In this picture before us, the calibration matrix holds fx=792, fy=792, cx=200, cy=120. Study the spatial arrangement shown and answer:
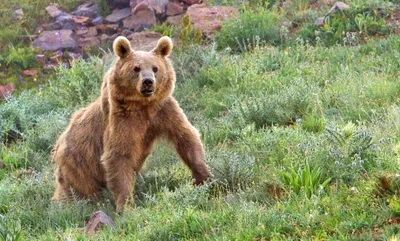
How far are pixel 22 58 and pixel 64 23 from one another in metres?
1.26

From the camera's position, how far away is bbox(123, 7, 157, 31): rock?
43.2 ft

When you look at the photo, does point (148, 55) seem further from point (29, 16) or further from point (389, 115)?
point (29, 16)

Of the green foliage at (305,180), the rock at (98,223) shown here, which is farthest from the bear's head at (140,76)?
the green foliage at (305,180)

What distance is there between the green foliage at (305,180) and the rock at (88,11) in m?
8.92

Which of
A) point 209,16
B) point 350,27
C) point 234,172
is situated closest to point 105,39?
point 209,16

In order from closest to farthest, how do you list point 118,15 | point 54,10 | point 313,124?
point 313,124
point 118,15
point 54,10

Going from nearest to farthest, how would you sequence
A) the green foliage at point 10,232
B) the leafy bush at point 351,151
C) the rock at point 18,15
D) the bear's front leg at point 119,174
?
1. the green foliage at point 10,232
2. the leafy bush at point 351,151
3. the bear's front leg at point 119,174
4. the rock at point 18,15

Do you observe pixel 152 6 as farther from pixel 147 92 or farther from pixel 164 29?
pixel 147 92

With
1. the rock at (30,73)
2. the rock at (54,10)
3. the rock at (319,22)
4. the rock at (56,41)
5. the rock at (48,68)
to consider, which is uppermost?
the rock at (319,22)

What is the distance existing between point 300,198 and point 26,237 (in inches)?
90.8

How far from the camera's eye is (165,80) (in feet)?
22.7

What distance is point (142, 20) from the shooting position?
43.5ft

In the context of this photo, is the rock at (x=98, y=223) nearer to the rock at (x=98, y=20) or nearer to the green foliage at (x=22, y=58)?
the green foliage at (x=22, y=58)

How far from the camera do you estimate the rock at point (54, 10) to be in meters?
14.2
